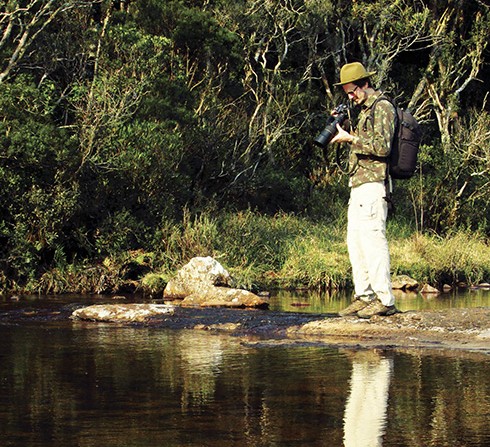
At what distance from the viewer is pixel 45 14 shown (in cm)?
1922

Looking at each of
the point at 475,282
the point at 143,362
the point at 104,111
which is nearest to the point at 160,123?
the point at 104,111

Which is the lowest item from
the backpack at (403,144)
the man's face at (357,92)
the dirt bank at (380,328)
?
the dirt bank at (380,328)

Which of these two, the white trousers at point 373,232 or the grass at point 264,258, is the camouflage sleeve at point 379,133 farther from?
the grass at point 264,258

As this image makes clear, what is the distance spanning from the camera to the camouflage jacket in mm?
10781

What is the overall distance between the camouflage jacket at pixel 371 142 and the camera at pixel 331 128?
0.72 feet

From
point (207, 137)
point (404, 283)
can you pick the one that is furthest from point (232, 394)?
point (207, 137)

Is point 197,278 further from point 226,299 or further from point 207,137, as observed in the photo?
point 207,137

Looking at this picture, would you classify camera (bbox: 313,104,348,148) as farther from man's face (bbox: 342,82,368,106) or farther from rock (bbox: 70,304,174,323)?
rock (bbox: 70,304,174,323)

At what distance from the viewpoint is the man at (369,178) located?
10.8 metres

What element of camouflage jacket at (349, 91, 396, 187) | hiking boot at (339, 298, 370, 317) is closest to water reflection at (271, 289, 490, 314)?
hiking boot at (339, 298, 370, 317)

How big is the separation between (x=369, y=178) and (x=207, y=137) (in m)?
12.1

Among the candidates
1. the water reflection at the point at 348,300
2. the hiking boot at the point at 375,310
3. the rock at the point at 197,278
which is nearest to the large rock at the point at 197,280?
the rock at the point at 197,278

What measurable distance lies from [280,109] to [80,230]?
7.79 meters

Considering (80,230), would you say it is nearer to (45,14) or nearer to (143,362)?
(45,14)
